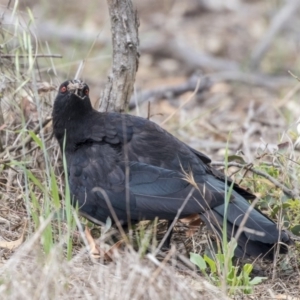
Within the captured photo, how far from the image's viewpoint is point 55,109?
4.80m

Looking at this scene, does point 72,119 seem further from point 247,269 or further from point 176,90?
point 176,90

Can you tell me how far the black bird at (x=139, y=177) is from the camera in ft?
13.5

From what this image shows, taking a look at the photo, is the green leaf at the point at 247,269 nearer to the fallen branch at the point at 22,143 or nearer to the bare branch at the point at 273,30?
the fallen branch at the point at 22,143

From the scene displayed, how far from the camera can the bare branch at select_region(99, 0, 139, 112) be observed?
4805 mm

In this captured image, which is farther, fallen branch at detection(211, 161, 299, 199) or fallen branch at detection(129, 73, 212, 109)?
fallen branch at detection(129, 73, 212, 109)

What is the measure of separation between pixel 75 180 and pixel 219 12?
314 inches

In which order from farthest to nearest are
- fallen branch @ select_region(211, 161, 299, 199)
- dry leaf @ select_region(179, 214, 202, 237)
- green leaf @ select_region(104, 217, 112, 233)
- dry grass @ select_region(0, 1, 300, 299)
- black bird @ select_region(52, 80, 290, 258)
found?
fallen branch @ select_region(211, 161, 299, 199), dry leaf @ select_region(179, 214, 202, 237), green leaf @ select_region(104, 217, 112, 233), black bird @ select_region(52, 80, 290, 258), dry grass @ select_region(0, 1, 300, 299)

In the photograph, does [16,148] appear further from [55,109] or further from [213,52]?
[213,52]

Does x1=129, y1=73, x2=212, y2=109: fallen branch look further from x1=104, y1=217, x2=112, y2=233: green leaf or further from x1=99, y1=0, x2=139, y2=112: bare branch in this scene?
x1=104, y1=217, x2=112, y2=233: green leaf

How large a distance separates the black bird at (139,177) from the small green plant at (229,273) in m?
0.14

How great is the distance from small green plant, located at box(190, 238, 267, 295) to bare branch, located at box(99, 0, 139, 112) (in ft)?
4.71

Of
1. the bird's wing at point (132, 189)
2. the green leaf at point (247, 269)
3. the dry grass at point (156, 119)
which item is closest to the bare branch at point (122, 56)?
the dry grass at point (156, 119)

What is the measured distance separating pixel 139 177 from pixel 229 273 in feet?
2.63

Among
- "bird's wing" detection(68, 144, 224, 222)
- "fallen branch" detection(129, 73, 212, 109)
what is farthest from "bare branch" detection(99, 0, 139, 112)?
"fallen branch" detection(129, 73, 212, 109)
